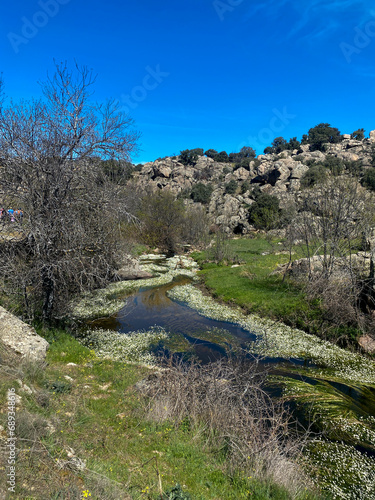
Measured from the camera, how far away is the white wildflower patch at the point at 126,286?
17250 mm

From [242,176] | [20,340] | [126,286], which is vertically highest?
[242,176]

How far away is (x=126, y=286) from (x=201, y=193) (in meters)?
55.6

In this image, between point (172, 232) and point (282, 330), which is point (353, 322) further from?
point (172, 232)

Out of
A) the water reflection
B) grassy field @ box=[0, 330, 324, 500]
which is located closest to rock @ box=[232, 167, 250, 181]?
the water reflection

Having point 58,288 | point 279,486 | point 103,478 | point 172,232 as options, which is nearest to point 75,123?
point 58,288

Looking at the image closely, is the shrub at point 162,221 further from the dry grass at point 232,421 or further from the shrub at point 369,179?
the dry grass at point 232,421

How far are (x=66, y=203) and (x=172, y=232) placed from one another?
103 feet

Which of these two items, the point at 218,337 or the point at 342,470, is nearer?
the point at 342,470

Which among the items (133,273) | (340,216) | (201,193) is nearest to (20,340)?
(340,216)

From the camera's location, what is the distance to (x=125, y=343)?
13250 millimetres

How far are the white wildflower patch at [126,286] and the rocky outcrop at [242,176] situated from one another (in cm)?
1862

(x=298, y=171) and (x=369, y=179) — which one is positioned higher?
(x=298, y=171)

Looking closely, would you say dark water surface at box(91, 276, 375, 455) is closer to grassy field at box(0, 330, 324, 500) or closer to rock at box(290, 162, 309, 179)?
grassy field at box(0, 330, 324, 500)

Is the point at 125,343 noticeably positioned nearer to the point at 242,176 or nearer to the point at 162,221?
the point at 162,221
